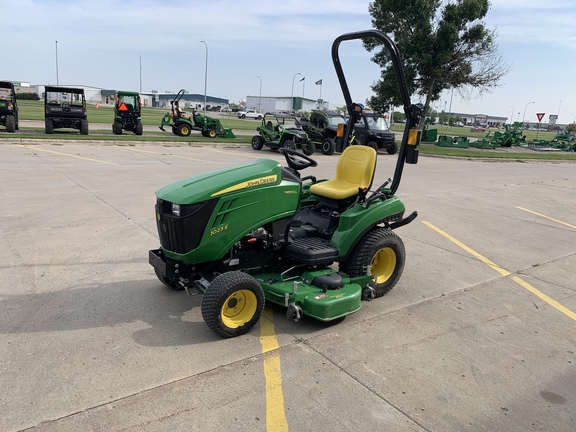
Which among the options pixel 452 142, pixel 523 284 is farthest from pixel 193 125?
pixel 523 284

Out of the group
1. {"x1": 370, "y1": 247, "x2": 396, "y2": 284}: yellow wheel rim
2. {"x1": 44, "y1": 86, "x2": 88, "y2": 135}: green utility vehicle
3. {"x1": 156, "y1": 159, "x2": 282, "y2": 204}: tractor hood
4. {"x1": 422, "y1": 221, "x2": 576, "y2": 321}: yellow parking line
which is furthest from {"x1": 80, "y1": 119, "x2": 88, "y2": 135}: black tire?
{"x1": 370, "y1": 247, "x2": 396, "y2": 284}: yellow wheel rim

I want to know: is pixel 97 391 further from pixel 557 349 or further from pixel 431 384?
pixel 557 349

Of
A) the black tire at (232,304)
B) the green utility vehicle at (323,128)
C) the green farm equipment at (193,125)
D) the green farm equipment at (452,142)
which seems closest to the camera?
the black tire at (232,304)

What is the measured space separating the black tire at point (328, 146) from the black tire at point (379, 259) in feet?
48.9

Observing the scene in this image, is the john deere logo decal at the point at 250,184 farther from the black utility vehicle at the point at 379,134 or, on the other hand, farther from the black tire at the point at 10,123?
the black tire at the point at 10,123

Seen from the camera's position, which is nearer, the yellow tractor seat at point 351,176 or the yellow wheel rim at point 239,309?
the yellow wheel rim at point 239,309

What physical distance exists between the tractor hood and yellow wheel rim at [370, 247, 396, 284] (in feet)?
4.68

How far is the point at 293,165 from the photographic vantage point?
4.29 m

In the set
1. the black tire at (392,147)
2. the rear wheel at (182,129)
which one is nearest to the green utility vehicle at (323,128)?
the black tire at (392,147)

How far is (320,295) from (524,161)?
72.3ft

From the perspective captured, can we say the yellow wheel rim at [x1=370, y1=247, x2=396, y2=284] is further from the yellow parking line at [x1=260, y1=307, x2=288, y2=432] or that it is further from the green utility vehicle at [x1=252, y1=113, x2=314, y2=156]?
the green utility vehicle at [x1=252, y1=113, x2=314, y2=156]

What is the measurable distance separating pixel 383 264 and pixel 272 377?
78.2 inches

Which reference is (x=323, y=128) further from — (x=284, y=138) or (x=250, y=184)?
(x=250, y=184)

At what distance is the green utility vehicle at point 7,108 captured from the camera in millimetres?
18062
